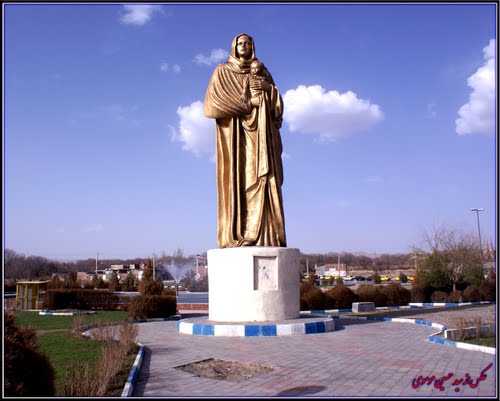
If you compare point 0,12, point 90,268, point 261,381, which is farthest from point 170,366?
point 90,268

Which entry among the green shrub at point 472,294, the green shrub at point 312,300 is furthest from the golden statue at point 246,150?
the green shrub at point 472,294

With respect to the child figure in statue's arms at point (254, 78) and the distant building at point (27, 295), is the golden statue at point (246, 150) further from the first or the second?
the distant building at point (27, 295)

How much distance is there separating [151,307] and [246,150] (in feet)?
20.8

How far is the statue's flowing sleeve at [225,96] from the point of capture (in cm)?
1205

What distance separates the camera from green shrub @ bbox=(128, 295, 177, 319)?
15.2 meters

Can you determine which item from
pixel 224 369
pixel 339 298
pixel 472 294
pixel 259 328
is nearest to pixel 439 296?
pixel 472 294

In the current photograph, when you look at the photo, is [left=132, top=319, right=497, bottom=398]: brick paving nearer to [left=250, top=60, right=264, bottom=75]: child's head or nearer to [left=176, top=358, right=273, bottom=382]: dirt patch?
[left=176, top=358, right=273, bottom=382]: dirt patch

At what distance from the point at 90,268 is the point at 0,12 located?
9565cm

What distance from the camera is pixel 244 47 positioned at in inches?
495

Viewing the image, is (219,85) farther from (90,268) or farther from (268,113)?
(90,268)

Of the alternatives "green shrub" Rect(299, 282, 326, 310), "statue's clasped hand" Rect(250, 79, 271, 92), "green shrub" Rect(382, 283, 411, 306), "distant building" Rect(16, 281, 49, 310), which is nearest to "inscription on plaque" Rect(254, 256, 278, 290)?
"statue's clasped hand" Rect(250, 79, 271, 92)

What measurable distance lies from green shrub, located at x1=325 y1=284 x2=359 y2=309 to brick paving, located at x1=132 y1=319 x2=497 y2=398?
9994mm

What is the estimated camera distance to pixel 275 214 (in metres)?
12.0

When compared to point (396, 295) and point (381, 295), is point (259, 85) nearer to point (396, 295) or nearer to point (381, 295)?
point (381, 295)
